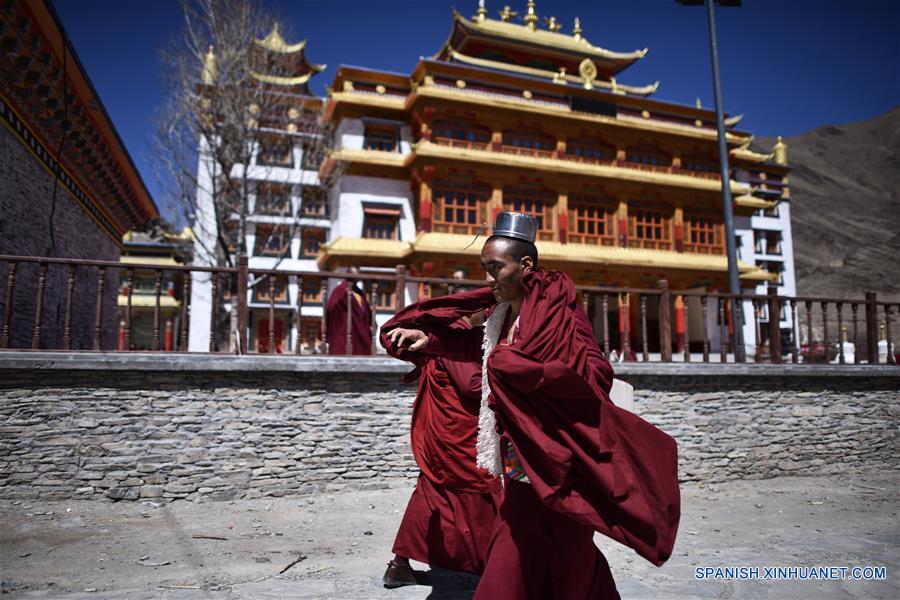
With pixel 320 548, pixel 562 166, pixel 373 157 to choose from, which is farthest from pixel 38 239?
pixel 562 166

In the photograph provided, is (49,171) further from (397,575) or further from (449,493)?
(449,493)

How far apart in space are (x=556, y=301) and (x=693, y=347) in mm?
22488

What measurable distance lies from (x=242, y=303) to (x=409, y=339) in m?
4.27

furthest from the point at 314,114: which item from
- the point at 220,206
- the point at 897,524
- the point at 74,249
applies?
the point at 897,524

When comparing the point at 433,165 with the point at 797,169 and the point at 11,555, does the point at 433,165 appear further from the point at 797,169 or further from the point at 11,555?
the point at 797,169

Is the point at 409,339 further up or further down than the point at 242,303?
further down

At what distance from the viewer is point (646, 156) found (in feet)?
75.0

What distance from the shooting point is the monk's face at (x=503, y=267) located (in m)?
2.13

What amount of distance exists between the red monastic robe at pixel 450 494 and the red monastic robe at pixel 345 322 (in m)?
4.11

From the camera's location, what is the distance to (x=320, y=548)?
178 inches

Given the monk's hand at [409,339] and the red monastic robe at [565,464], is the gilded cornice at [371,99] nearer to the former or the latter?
the monk's hand at [409,339]

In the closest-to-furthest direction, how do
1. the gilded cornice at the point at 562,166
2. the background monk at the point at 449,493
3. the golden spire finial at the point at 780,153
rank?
the background monk at the point at 449,493 < the gilded cornice at the point at 562,166 < the golden spire finial at the point at 780,153

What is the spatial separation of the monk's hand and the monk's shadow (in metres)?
1.71

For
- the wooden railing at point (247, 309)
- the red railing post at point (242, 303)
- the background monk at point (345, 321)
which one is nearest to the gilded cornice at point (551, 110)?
the wooden railing at point (247, 309)
